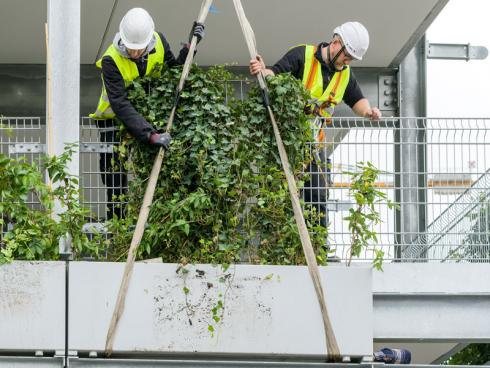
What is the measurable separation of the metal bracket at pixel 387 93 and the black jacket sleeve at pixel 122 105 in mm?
6411

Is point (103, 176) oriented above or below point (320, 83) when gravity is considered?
below

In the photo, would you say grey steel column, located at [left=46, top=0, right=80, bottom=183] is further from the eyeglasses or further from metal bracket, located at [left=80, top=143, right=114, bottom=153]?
the eyeglasses

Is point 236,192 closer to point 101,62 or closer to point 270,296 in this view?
point 270,296

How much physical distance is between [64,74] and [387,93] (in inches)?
255

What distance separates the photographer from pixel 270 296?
24.2 feet

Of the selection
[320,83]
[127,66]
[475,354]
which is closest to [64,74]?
[127,66]

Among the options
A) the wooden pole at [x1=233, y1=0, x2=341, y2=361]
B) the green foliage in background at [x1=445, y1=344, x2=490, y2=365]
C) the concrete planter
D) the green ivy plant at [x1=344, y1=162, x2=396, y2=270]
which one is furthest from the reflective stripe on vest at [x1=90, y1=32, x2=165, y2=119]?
the green foliage in background at [x1=445, y1=344, x2=490, y2=365]

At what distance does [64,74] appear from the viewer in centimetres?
823

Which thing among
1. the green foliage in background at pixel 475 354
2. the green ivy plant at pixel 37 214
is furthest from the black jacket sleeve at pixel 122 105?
the green foliage in background at pixel 475 354

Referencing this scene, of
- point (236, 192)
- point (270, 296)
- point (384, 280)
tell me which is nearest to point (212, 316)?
point (270, 296)

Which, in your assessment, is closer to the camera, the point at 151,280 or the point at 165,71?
the point at 151,280

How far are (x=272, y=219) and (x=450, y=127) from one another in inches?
69.9

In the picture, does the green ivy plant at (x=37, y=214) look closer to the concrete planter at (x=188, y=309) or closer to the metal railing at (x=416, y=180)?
the concrete planter at (x=188, y=309)

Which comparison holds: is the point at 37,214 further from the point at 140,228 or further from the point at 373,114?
the point at 373,114
